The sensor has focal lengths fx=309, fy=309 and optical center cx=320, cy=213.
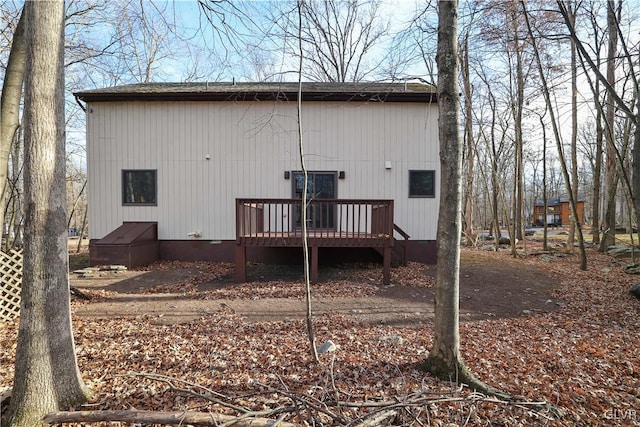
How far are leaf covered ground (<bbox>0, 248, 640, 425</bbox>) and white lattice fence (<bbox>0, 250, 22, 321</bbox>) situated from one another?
0.50 m

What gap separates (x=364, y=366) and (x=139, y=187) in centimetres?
837

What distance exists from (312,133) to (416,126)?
2.97 m

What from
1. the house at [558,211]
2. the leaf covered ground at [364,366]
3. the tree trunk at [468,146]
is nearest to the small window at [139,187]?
the leaf covered ground at [364,366]

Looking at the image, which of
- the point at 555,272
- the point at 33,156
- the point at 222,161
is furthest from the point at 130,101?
the point at 555,272

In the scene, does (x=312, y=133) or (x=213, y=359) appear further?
(x=312, y=133)

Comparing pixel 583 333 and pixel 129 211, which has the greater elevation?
pixel 129 211

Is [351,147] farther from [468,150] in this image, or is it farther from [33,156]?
[468,150]

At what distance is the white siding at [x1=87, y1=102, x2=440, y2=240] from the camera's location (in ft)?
28.9

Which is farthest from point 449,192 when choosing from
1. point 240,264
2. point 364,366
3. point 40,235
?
point 240,264

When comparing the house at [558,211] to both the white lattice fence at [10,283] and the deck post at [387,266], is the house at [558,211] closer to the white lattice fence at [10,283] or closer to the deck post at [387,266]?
the deck post at [387,266]

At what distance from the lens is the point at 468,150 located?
14906mm

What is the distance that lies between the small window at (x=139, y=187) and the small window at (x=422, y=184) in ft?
24.2

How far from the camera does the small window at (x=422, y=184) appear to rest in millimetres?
8805

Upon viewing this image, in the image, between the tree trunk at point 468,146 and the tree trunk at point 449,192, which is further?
the tree trunk at point 468,146
